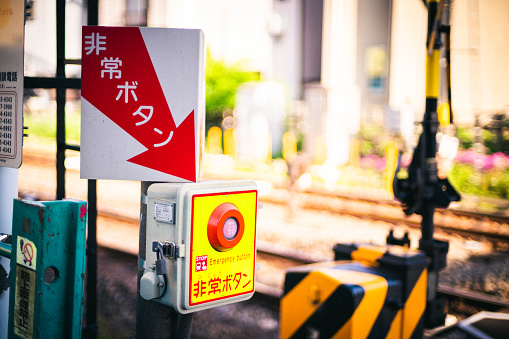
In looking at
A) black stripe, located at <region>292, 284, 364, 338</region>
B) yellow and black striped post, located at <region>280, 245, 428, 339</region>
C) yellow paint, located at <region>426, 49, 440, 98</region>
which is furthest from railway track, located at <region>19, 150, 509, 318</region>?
yellow paint, located at <region>426, 49, 440, 98</region>

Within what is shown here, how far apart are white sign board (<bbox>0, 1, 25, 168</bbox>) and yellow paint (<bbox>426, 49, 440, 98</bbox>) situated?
115 inches

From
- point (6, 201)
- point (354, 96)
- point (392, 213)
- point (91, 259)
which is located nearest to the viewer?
point (6, 201)

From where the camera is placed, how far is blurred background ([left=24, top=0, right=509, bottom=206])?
1312 cm

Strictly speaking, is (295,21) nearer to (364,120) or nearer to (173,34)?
(364,120)

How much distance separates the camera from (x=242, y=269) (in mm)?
2471

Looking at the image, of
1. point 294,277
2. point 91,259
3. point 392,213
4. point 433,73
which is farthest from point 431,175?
point 392,213

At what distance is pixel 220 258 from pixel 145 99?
828 mm

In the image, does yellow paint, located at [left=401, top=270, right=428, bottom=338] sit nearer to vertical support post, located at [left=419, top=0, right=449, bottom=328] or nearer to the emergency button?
vertical support post, located at [left=419, top=0, right=449, bottom=328]

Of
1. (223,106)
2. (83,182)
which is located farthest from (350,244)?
(223,106)

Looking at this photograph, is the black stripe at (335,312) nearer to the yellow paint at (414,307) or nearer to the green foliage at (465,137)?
the yellow paint at (414,307)

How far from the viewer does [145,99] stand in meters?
2.34

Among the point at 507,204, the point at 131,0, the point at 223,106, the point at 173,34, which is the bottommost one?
the point at 507,204

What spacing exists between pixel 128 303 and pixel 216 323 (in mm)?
1090

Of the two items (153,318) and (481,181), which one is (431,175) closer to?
(153,318)
